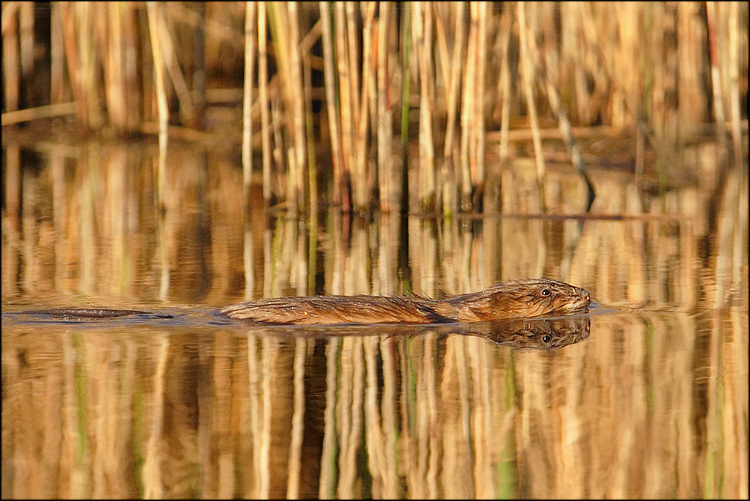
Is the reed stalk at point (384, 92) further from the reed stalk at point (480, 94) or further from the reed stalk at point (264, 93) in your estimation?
the reed stalk at point (264, 93)

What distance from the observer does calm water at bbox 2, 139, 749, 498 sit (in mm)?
3096

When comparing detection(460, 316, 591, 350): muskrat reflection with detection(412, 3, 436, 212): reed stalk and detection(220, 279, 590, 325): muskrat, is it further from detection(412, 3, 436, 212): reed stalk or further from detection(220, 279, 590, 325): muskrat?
detection(412, 3, 436, 212): reed stalk

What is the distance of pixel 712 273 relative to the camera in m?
5.80

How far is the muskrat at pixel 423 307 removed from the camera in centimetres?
460

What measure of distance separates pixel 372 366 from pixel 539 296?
1.00 m

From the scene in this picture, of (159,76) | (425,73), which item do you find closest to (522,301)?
(425,73)

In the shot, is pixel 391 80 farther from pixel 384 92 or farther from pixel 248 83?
pixel 384 92

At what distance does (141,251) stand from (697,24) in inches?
231

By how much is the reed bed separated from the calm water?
38 centimetres

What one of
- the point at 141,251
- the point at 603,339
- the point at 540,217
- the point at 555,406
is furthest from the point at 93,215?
the point at 555,406

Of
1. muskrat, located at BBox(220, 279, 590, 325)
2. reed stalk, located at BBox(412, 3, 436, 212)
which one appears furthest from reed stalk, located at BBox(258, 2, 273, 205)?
muskrat, located at BBox(220, 279, 590, 325)

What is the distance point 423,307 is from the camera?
15.6 feet

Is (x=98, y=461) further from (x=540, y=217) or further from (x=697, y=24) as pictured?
(x=697, y=24)

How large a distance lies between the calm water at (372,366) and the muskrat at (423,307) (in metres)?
0.06
